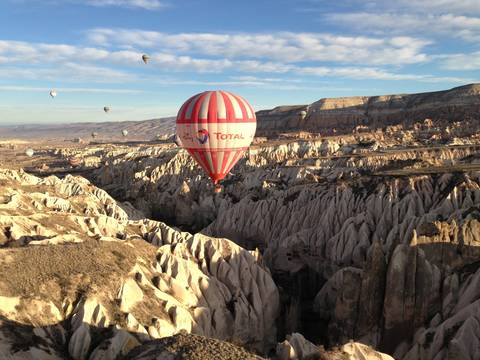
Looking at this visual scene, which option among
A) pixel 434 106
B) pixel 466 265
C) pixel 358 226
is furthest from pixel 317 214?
pixel 434 106

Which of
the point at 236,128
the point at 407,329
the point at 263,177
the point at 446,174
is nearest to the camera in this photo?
the point at 407,329

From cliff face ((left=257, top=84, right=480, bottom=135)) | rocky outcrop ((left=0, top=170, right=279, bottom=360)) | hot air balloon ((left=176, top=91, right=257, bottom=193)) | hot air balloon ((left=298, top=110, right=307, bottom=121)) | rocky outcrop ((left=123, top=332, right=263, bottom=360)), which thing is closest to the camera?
rocky outcrop ((left=123, top=332, right=263, bottom=360))

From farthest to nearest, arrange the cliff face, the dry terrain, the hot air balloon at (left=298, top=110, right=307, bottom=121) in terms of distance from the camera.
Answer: the hot air balloon at (left=298, top=110, right=307, bottom=121) → the cliff face → the dry terrain

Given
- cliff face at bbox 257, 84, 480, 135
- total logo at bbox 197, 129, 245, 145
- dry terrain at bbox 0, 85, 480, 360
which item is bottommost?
dry terrain at bbox 0, 85, 480, 360

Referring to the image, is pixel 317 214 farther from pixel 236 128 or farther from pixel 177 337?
pixel 177 337

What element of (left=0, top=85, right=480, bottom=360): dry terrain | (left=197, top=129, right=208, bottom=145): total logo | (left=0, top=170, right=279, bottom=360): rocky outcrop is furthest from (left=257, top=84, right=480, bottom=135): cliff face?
(left=0, top=170, right=279, bottom=360): rocky outcrop

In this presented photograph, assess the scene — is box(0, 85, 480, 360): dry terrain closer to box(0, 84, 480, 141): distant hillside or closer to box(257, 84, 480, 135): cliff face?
box(257, 84, 480, 135): cliff face

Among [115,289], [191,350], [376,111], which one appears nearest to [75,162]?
[376,111]

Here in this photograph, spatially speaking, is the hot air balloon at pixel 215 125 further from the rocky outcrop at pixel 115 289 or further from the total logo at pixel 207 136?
the rocky outcrop at pixel 115 289
